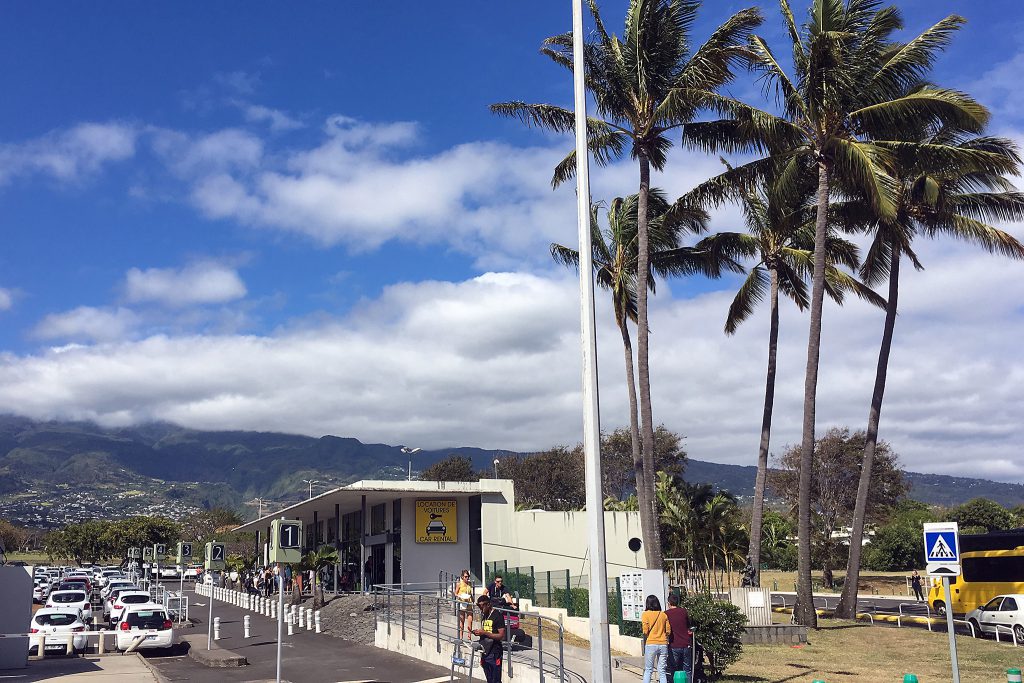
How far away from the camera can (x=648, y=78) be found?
28.2 meters

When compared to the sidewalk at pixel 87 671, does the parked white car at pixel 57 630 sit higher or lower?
higher

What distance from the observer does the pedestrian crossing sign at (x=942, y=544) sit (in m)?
13.6

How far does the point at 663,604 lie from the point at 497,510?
86.3 feet

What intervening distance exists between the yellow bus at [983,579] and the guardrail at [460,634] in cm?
1656

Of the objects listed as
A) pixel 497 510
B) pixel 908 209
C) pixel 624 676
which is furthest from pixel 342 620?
pixel 908 209

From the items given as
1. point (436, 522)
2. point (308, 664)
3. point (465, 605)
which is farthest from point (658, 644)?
point (436, 522)

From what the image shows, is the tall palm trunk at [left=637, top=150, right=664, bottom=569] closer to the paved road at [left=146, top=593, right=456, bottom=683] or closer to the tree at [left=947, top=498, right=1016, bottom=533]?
the paved road at [left=146, top=593, right=456, bottom=683]

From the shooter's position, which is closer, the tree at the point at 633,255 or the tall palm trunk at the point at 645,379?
the tall palm trunk at the point at 645,379

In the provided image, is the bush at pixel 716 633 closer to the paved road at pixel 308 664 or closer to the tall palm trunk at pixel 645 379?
the paved road at pixel 308 664

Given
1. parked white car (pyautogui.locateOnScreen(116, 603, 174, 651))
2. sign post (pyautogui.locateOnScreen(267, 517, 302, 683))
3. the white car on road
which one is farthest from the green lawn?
the white car on road

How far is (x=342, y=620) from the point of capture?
31438mm

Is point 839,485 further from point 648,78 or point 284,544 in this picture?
point 284,544

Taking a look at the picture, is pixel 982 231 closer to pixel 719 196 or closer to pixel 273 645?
pixel 719 196

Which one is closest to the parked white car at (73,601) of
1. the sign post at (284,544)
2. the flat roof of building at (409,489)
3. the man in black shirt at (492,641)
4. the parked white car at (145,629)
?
the parked white car at (145,629)
